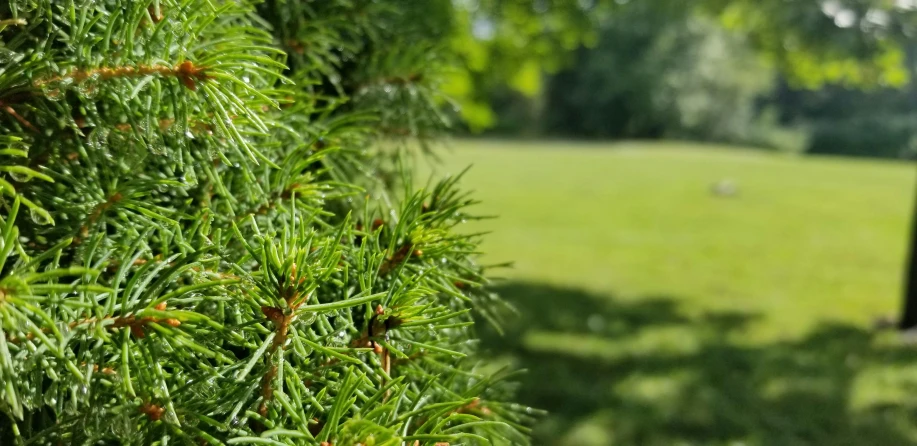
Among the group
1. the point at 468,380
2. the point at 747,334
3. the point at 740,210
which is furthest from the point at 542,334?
the point at 740,210

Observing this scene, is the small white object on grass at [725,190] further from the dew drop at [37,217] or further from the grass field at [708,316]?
the dew drop at [37,217]

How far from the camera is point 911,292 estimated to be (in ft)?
15.8

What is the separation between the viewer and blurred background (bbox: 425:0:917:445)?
3504 mm

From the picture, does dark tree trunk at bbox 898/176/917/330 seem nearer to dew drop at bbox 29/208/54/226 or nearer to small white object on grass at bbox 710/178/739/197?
dew drop at bbox 29/208/54/226

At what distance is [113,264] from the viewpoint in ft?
1.91

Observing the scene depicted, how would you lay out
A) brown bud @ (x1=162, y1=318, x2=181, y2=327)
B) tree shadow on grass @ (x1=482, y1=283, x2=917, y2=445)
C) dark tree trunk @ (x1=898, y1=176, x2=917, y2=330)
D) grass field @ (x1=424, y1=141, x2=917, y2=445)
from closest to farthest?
brown bud @ (x1=162, y1=318, x2=181, y2=327) → tree shadow on grass @ (x1=482, y1=283, x2=917, y2=445) → grass field @ (x1=424, y1=141, x2=917, y2=445) → dark tree trunk @ (x1=898, y1=176, x2=917, y2=330)

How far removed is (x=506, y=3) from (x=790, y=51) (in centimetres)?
233

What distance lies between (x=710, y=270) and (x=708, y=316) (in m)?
1.96

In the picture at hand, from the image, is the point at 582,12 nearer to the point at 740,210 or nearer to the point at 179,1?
the point at 179,1

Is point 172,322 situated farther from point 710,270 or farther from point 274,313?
point 710,270

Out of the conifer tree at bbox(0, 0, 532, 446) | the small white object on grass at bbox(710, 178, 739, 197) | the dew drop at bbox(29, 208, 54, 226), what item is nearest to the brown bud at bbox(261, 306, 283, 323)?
the conifer tree at bbox(0, 0, 532, 446)

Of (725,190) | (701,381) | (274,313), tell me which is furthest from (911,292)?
(725,190)

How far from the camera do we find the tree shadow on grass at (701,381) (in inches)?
130

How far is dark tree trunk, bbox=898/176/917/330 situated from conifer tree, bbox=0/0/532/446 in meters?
5.15
